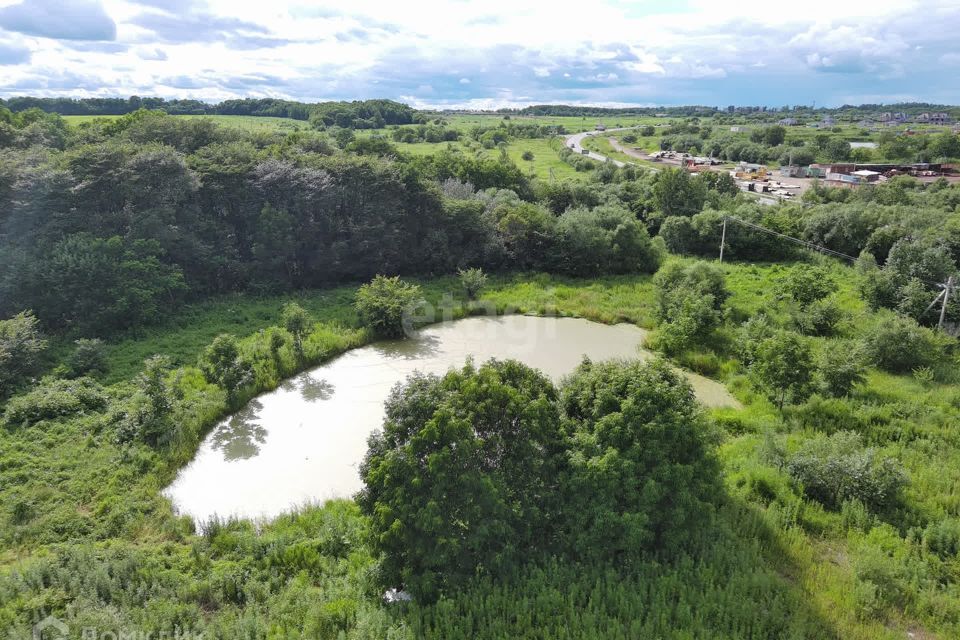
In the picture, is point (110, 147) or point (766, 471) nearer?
point (766, 471)

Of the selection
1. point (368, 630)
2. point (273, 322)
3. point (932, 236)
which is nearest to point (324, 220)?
point (273, 322)

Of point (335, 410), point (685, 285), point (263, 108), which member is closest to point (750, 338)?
point (685, 285)

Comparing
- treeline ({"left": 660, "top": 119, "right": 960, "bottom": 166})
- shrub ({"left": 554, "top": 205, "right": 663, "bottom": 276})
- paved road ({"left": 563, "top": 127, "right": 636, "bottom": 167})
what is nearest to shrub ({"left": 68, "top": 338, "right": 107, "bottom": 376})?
shrub ({"left": 554, "top": 205, "right": 663, "bottom": 276})

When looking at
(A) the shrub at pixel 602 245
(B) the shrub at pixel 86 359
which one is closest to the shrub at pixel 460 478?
(B) the shrub at pixel 86 359

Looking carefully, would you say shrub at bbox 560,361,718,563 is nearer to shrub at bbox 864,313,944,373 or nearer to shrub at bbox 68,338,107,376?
shrub at bbox 864,313,944,373

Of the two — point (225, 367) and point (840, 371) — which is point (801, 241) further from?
point (225, 367)

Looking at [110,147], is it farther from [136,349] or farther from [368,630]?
[368,630]
